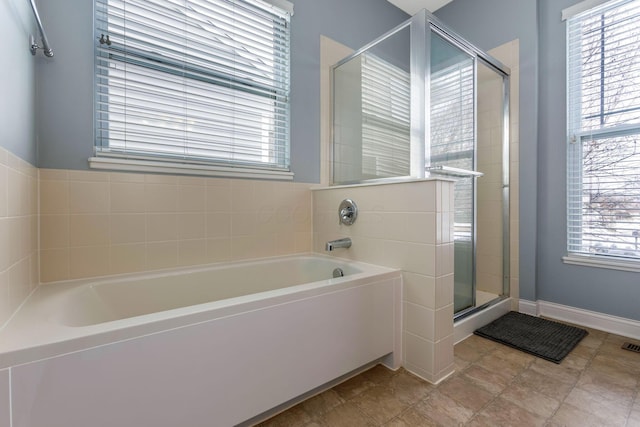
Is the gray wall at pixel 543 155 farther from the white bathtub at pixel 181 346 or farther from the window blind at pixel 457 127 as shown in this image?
the white bathtub at pixel 181 346

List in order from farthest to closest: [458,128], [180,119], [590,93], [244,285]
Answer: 1. [590,93]
2. [458,128]
3. [244,285]
4. [180,119]

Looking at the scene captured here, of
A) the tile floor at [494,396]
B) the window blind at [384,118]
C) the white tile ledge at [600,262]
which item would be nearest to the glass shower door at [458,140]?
the window blind at [384,118]

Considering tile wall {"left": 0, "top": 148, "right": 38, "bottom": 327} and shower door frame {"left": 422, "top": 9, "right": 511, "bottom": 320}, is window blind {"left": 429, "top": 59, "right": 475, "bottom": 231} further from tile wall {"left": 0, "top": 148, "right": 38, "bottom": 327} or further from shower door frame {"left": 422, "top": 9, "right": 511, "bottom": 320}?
tile wall {"left": 0, "top": 148, "right": 38, "bottom": 327}

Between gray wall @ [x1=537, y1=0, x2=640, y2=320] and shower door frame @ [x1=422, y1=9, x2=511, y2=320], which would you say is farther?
gray wall @ [x1=537, y1=0, x2=640, y2=320]

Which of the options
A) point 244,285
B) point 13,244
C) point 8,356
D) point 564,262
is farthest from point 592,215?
point 13,244

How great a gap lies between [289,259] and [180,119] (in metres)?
1.11

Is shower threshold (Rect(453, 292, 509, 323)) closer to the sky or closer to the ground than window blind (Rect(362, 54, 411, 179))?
closer to the ground

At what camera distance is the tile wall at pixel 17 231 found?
2.88 feet

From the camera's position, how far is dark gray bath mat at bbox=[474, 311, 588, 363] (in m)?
1.69

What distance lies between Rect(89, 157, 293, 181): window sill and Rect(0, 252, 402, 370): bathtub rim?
58 cm

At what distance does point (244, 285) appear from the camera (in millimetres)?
1803

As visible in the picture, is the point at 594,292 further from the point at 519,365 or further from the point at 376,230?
the point at 376,230

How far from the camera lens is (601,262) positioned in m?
2.02

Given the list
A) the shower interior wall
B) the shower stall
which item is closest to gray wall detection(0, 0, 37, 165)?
the shower stall
